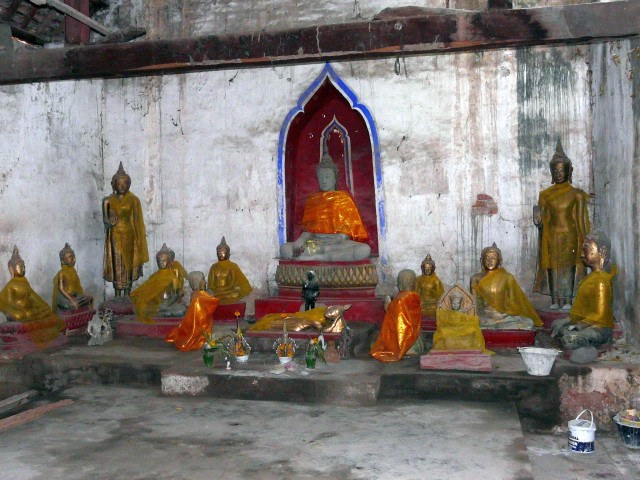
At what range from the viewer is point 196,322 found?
26.3ft

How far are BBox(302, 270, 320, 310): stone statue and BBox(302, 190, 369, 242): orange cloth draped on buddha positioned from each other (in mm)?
1589

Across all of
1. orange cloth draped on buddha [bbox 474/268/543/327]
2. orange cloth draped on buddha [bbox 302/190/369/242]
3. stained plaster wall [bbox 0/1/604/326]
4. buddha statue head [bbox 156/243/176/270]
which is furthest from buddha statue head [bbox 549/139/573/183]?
buddha statue head [bbox 156/243/176/270]

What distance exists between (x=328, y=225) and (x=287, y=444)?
4.86 m

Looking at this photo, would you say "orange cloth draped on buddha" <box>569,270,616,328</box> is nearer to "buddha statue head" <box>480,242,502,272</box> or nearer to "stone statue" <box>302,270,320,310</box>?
"buddha statue head" <box>480,242,502,272</box>

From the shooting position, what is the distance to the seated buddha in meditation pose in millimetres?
7980

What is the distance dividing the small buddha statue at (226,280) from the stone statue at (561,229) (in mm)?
3899

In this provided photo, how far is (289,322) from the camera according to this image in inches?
307

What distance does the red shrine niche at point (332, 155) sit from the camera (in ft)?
33.7

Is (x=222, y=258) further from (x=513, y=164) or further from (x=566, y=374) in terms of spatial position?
(x=566, y=374)

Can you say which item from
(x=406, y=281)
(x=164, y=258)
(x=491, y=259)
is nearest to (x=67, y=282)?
(x=164, y=258)

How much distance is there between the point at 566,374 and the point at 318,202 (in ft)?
15.1

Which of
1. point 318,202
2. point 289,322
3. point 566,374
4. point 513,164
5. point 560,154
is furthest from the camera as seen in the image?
point 318,202

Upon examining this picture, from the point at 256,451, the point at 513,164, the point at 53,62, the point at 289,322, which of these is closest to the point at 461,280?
the point at 513,164

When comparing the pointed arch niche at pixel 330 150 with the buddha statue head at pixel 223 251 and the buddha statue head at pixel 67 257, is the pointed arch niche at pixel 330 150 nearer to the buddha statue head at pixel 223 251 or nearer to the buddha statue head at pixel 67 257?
the buddha statue head at pixel 223 251
